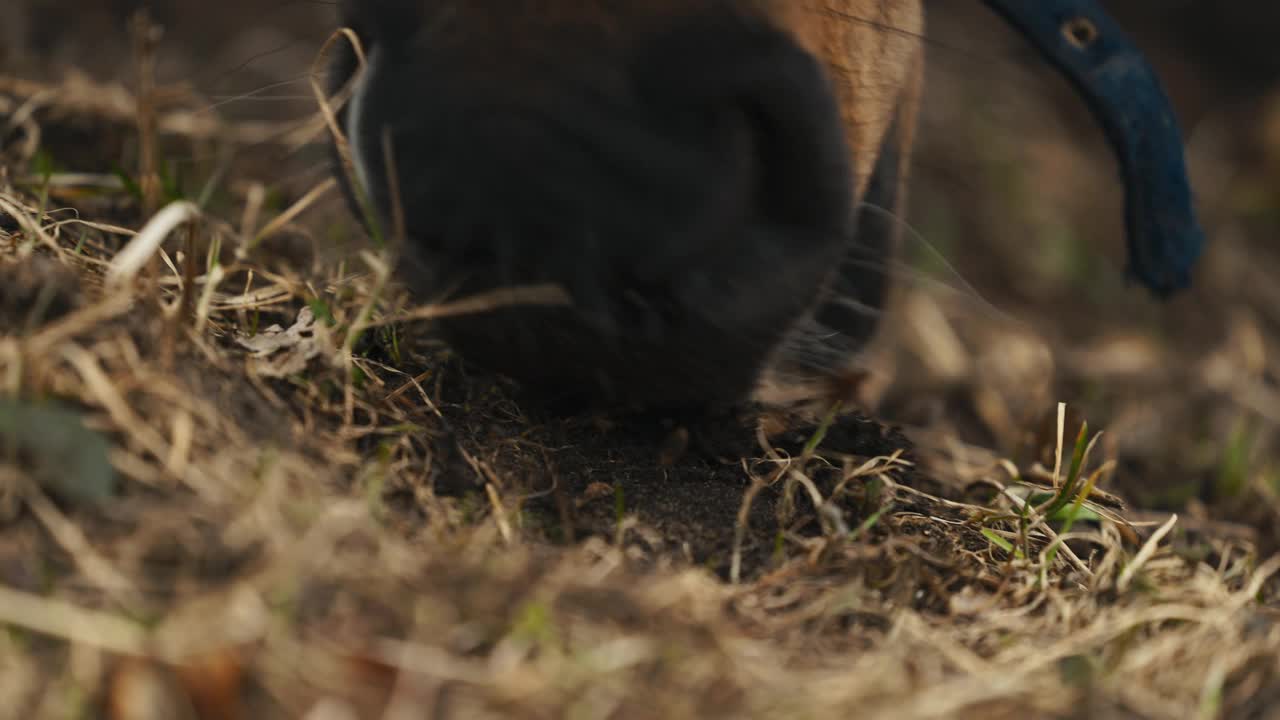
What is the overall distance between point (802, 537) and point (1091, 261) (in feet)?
8.09

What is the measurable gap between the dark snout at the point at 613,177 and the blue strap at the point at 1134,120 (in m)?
0.51

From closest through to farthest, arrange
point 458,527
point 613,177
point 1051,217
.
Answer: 1. point 613,177
2. point 458,527
3. point 1051,217

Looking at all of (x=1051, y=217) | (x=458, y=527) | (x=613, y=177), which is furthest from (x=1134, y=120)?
(x=1051, y=217)

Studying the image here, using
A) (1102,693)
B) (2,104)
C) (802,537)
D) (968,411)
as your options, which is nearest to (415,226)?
(802,537)

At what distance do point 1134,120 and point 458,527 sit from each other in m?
1.06

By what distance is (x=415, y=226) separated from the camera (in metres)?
1.11

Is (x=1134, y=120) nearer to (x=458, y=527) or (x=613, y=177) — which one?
(x=613, y=177)

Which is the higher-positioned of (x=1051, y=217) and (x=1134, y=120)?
(x=1134, y=120)

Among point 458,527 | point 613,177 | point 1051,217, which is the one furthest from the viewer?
point 1051,217

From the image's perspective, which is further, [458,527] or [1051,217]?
[1051,217]

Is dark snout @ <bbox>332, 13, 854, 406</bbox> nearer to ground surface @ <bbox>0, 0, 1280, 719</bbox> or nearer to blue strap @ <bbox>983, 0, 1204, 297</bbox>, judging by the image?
ground surface @ <bbox>0, 0, 1280, 719</bbox>

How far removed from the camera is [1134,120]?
5.21 feet

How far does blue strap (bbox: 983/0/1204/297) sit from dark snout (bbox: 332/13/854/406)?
508mm

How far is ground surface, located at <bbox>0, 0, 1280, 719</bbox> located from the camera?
916 millimetres
